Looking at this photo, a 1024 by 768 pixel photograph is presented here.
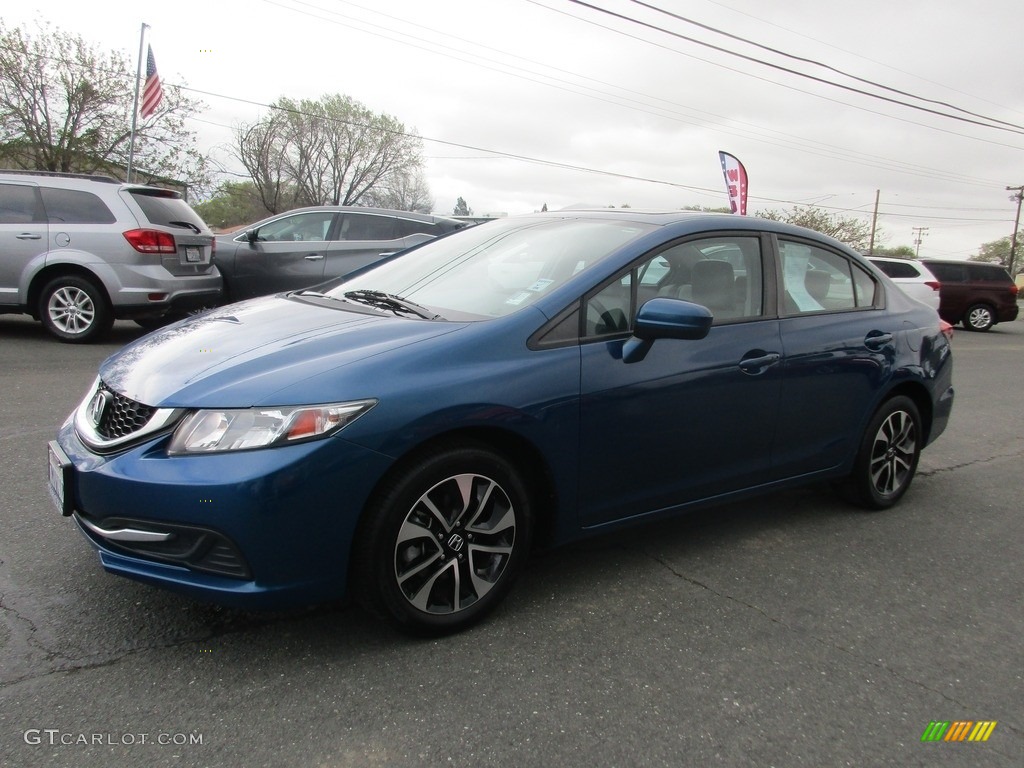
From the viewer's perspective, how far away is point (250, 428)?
2330mm

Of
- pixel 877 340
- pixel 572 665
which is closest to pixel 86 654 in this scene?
pixel 572 665

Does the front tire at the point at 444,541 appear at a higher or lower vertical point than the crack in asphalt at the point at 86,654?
higher

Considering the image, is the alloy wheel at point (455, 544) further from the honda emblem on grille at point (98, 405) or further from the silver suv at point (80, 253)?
the silver suv at point (80, 253)

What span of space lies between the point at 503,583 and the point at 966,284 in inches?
798

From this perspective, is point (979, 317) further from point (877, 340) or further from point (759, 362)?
point (759, 362)

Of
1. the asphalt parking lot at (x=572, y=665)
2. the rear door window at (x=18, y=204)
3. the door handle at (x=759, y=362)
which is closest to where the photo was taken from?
the asphalt parking lot at (x=572, y=665)

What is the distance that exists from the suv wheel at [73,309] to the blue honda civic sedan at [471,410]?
565 centimetres

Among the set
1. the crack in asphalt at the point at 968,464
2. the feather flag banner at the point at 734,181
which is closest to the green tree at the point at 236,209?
the feather flag banner at the point at 734,181

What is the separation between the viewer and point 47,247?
26.7 ft

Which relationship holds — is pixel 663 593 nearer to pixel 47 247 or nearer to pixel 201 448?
pixel 201 448

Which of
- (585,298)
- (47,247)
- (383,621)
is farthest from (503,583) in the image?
(47,247)

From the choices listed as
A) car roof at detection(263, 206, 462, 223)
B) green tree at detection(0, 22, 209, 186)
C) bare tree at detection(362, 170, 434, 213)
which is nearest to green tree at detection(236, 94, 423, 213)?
bare tree at detection(362, 170, 434, 213)

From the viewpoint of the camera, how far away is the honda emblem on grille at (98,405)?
2.66 m

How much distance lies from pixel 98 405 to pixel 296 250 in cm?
742
